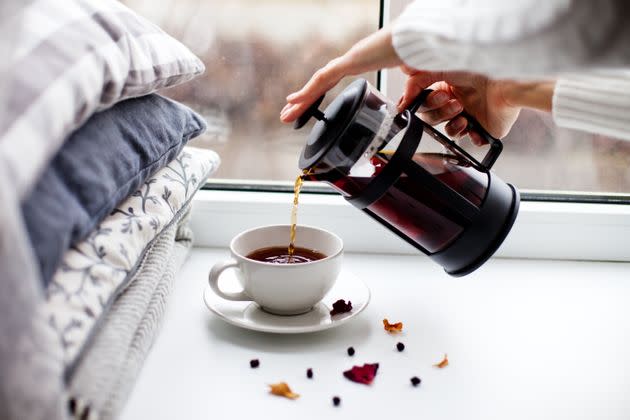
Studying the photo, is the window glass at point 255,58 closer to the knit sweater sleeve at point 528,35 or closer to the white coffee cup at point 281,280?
the white coffee cup at point 281,280

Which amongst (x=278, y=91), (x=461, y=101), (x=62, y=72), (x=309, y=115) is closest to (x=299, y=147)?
(x=278, y=91)

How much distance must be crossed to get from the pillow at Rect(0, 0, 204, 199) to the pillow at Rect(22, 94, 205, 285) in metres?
0.03

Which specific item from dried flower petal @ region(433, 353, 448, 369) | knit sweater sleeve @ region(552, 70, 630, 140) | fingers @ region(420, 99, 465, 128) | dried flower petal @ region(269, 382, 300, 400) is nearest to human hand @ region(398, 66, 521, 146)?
fingers @ region(420, 99, 465, 128)

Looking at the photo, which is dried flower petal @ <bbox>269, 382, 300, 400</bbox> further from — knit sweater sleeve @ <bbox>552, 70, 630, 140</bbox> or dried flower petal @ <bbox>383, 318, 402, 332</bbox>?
knit sweater sleeve @ <bbox>552, 70, 630, 140</bbox>

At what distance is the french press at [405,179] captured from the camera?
0.70 metres

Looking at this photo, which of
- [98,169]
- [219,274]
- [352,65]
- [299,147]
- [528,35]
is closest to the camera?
[528,35]

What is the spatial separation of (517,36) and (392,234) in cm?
64

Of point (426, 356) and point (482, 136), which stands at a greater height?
point (482, 136)

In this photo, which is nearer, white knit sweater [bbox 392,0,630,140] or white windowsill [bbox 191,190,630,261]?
white knit sweater [bbox 392,0,630,140]

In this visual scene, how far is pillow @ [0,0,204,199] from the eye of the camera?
457 millimetres

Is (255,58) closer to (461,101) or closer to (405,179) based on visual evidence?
(461,101)

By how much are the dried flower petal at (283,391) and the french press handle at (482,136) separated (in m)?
0.36

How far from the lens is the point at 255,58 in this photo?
117 cm

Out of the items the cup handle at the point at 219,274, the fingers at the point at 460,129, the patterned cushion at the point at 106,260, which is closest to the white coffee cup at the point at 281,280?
the cup handle at the point at 219,274
